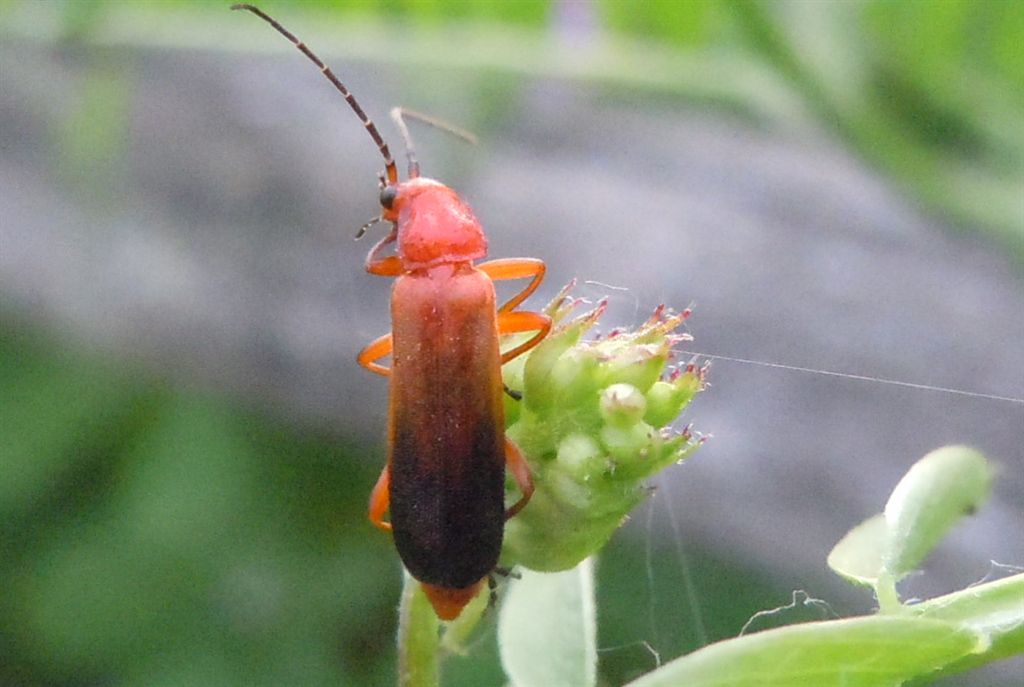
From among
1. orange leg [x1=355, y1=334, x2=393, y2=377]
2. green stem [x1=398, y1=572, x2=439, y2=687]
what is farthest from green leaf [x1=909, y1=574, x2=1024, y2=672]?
orange leg [x1=355, y1=334, x2=393, y2=377]

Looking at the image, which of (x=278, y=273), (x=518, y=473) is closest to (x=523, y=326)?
(x=518, y=473)

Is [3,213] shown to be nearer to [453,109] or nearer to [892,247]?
[453,109]

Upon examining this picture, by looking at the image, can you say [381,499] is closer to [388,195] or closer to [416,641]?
[416,641]

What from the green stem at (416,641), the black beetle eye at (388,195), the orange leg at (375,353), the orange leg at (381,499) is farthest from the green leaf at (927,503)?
the black beetle eye at (388,195)

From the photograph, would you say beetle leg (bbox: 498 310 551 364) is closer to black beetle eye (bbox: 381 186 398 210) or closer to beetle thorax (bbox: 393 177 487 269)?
beetle thorax (bbox: 393 177 487 269)

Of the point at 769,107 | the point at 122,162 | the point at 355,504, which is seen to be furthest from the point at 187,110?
the point at 769,107
